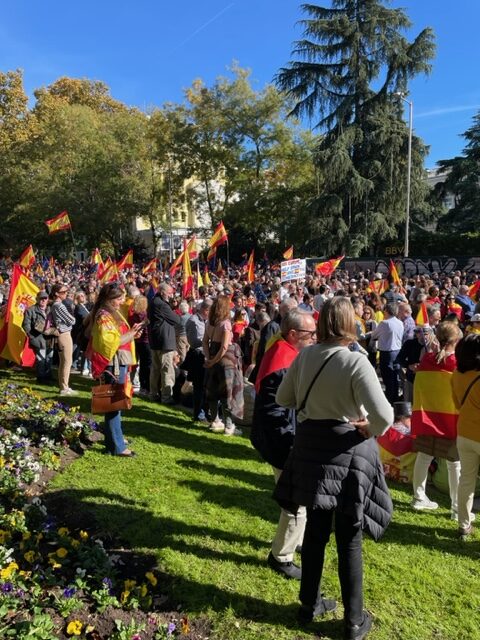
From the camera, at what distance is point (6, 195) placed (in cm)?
4609

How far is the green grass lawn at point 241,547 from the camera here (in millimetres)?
3334

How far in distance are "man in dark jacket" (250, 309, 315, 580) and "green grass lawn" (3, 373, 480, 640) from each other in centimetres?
17

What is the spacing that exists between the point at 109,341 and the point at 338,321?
10.3 ft

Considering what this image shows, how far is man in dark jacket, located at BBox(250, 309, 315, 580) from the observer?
366 cm

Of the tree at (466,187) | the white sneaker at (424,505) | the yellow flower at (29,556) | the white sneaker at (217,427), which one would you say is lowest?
the white sneaker at (424,505)

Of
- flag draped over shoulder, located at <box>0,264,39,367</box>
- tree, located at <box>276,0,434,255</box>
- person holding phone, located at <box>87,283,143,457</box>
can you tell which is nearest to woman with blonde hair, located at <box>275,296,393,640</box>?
person holding phone, located at <box>87,283,143,457</box>

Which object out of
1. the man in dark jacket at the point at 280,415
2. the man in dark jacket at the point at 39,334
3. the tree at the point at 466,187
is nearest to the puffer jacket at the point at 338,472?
the man in dark jacket at the point at 280,415

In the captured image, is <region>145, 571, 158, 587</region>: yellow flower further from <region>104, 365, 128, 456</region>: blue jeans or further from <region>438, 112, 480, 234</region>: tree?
<region>438, 112, 480, 234</region>: tree

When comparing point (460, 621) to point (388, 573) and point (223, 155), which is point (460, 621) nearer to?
point (388, 573)

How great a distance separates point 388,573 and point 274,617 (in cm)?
103

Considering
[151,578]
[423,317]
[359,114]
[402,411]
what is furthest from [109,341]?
[359,114]

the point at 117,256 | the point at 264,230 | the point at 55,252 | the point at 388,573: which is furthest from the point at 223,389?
the point at 55,252

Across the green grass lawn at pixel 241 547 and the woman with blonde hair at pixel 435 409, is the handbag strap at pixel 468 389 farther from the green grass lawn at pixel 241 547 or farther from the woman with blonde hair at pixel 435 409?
the green grass lawn at pixel 241 547

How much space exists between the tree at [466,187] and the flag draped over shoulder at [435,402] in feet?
123
